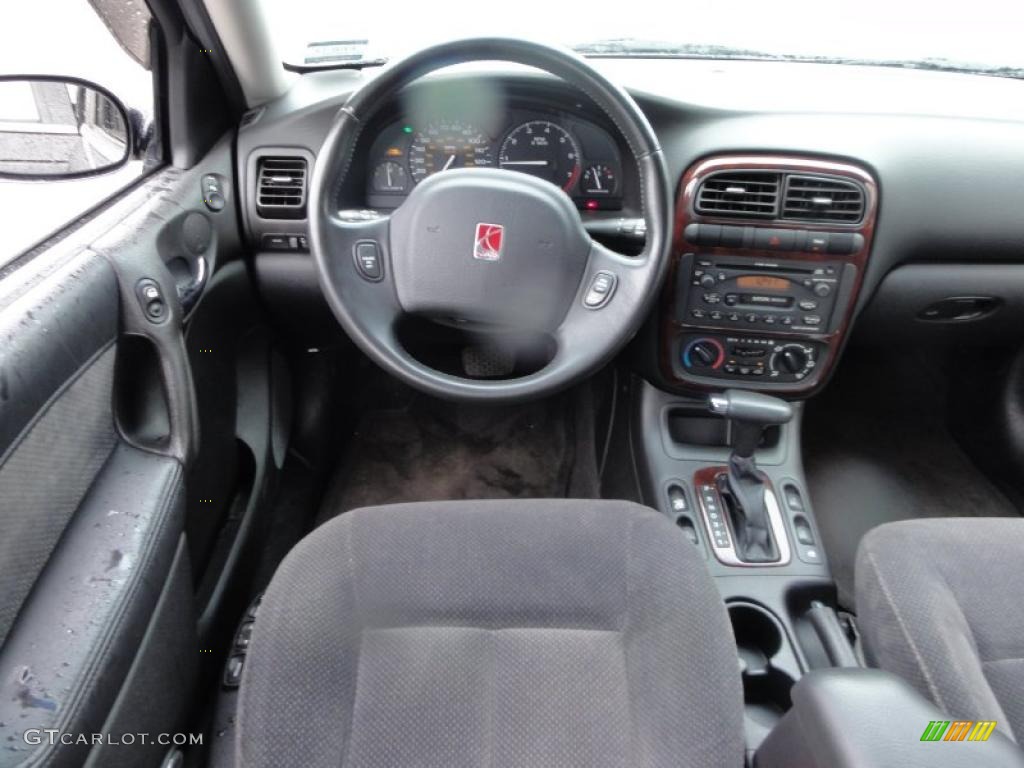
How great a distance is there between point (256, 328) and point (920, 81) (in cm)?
163

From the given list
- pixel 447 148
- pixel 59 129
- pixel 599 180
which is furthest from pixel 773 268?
pixel 59 129

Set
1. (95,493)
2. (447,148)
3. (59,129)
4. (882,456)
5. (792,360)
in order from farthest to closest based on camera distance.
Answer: (882,456) → (792,360) → (447,148) → (59,129) → (95,493)

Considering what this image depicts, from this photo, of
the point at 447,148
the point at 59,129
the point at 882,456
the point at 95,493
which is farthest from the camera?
the point at 882,456

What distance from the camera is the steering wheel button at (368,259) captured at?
4.15 feet

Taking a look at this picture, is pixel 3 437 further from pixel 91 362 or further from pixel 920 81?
pixel 920 81

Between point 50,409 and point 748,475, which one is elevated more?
point 50,409

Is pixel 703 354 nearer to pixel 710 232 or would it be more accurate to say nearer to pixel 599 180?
pixel 710 232

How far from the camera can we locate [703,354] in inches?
62.7

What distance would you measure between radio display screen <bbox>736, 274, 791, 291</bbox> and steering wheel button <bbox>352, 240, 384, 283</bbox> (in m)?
0.72

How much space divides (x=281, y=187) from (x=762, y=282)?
101cm

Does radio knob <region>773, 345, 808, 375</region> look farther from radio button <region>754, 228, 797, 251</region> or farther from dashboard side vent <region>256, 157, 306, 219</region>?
dashboard side vent <region>256, 157, 306, 219</region>

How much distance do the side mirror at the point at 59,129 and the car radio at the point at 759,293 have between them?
115 cm

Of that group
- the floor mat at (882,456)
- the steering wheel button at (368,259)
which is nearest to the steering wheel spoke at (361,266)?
the steering wheel button at (368,259)

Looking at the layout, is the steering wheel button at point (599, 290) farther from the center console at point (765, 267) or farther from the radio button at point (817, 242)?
the radio button at point (817, 242)
